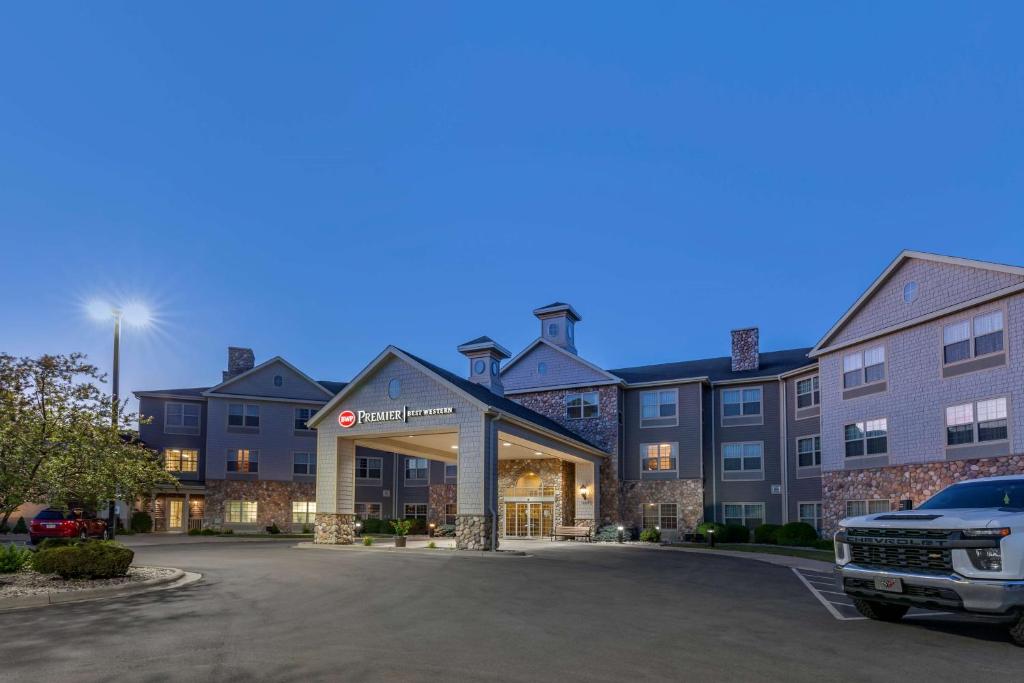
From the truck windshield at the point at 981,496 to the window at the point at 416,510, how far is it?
137ft

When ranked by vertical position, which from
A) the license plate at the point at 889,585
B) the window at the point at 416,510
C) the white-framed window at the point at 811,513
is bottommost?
the window at the point at 416,510

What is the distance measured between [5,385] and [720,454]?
31045mm

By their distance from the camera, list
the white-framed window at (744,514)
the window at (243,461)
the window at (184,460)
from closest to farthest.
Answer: the white-framed window at (744,514)
the window at (184,460)
the window at (243,461)

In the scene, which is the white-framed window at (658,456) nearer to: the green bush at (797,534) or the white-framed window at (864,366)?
the green bush at (797,534)

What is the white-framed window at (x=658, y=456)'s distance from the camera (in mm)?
38344

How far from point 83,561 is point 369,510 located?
119ft

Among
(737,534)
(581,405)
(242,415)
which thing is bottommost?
(737,534)

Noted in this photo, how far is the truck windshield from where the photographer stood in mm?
9797

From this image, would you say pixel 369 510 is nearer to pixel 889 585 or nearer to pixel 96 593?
pixel 96 593

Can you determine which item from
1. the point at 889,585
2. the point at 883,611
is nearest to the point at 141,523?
the point at 883,611

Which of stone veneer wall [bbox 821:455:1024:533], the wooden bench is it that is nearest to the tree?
stone veneer wall [bbox 821:455:1024:533]

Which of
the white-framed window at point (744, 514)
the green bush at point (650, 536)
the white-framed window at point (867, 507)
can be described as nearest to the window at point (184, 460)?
the green bush at point (650, 536)

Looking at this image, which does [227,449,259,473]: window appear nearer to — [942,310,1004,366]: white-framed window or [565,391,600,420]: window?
[565,391,600,420]: window

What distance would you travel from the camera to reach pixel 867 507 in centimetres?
2783
